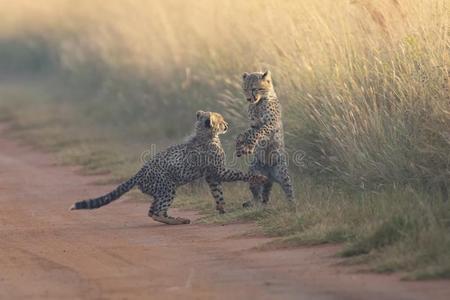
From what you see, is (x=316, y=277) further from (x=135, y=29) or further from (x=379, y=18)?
(x=135, y=29)

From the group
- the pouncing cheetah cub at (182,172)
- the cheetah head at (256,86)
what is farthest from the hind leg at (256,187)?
the cheetah head at (256,86)

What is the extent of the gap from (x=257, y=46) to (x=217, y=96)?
0.85 meters

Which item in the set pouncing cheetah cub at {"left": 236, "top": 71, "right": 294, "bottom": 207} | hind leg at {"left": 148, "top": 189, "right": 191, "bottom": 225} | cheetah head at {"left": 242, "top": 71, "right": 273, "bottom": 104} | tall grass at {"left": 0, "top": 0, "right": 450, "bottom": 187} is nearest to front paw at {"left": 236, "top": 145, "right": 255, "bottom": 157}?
pouncing cheetah cub at {"left": 236, "top": 71, "right": 294, "bottom": 207}

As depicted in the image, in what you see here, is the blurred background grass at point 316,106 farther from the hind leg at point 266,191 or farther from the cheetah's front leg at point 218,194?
the cheetah's front leg at point 218,194

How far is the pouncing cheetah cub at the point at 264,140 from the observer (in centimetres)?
920

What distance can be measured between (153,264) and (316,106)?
3.69m

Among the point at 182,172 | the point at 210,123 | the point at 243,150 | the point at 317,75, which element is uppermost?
the point at 317,75

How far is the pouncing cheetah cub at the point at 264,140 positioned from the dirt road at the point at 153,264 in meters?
0.66

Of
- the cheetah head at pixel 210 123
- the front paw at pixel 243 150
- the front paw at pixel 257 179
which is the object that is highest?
the cheetah head at pixel 210 123

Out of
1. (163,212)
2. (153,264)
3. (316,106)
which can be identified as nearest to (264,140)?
(163,212)

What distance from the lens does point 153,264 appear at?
711 cm

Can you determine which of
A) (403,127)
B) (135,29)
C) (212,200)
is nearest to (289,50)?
(212,200)

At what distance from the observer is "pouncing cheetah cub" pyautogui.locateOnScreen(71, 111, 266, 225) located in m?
9.00

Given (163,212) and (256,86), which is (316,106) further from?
(163,212)
